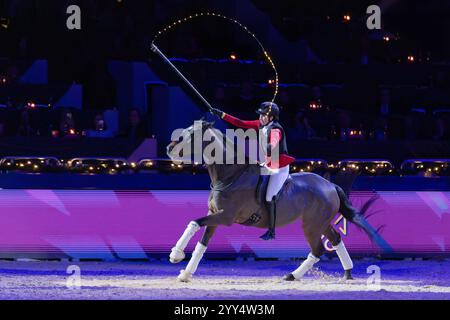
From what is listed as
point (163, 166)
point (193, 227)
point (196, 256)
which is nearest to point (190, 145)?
point (193, 227)

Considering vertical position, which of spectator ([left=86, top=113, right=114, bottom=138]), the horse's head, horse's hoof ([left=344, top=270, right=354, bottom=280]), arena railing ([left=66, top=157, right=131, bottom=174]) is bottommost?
horse's hoof ([left=344, top=270, right=354, bottom=280])

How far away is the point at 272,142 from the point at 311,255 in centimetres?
179

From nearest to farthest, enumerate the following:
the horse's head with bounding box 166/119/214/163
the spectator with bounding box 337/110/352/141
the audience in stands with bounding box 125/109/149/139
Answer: the horse's head with bounding box 166/119/214/163
the audience in stands with bounding box 125/109/149/139
the spectator with bounding box 337/110/352/141

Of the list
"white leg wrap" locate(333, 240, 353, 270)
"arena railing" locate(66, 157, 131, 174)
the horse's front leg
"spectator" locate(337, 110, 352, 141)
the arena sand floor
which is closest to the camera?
the arena sand floor

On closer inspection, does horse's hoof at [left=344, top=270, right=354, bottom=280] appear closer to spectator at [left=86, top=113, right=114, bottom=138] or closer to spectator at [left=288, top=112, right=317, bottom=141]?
spectator at [left=288, top=112, right=317, bottom=141]

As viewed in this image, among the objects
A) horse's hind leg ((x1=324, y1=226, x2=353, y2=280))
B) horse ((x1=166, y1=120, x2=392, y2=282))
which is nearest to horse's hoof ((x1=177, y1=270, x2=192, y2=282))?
horse ((x1=166, y1=120, x2=392, y2=282))

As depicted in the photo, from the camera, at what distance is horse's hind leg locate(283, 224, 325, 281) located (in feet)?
49.2

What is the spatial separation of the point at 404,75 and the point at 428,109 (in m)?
1.20

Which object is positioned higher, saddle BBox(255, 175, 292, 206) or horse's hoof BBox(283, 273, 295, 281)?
saddle BBox(255, 175, 292, 206)

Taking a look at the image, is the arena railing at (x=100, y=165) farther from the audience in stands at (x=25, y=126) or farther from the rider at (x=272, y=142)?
the rider at (x=272, y=142)

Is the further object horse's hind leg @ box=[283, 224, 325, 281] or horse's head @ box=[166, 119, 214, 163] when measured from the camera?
horse's hind leg @ box=[283, 224, 325, 281]

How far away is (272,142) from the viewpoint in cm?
1445

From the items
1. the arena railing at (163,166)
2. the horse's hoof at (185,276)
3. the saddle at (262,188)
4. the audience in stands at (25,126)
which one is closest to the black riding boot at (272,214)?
the saddle at (262,188)

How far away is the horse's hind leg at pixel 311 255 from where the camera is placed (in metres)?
15.0
